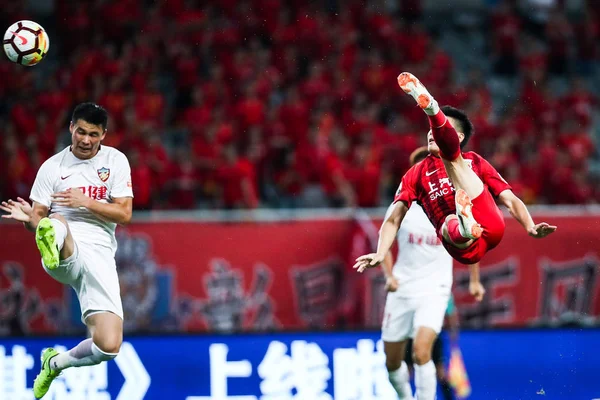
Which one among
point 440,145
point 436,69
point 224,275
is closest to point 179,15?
point 436,69

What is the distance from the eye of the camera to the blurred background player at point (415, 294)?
884 centimetres

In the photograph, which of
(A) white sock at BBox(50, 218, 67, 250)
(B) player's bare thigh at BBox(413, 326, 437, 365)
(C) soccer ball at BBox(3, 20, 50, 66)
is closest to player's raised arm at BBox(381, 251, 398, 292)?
(B) player's bare thigh at BBox(413, 326, 437, 365)

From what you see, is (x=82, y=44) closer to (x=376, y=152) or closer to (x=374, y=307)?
(x=376, y=152)

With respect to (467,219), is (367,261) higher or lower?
lower

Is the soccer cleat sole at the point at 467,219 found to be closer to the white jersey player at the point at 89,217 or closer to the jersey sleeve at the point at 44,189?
the white jersey player at the point at 89,217

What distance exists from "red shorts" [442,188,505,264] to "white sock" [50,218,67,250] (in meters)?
2.58

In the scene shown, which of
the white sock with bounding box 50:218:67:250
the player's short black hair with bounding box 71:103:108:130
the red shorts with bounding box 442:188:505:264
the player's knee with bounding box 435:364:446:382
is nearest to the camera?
the white sock with bounding box 50:218:67:250

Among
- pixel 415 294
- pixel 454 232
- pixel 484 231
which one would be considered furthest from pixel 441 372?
pixel 454 232

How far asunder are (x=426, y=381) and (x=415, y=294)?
788 mm

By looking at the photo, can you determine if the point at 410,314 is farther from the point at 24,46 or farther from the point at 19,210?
the point at 24,46

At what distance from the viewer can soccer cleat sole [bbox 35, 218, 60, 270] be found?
23.9 feet

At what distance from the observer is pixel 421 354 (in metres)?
8.61

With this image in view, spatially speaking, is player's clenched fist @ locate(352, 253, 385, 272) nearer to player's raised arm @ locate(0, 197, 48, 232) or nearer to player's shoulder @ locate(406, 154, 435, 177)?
player's shoulder @ locate(406, 154, 435, 177)

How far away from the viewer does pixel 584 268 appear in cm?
1275
